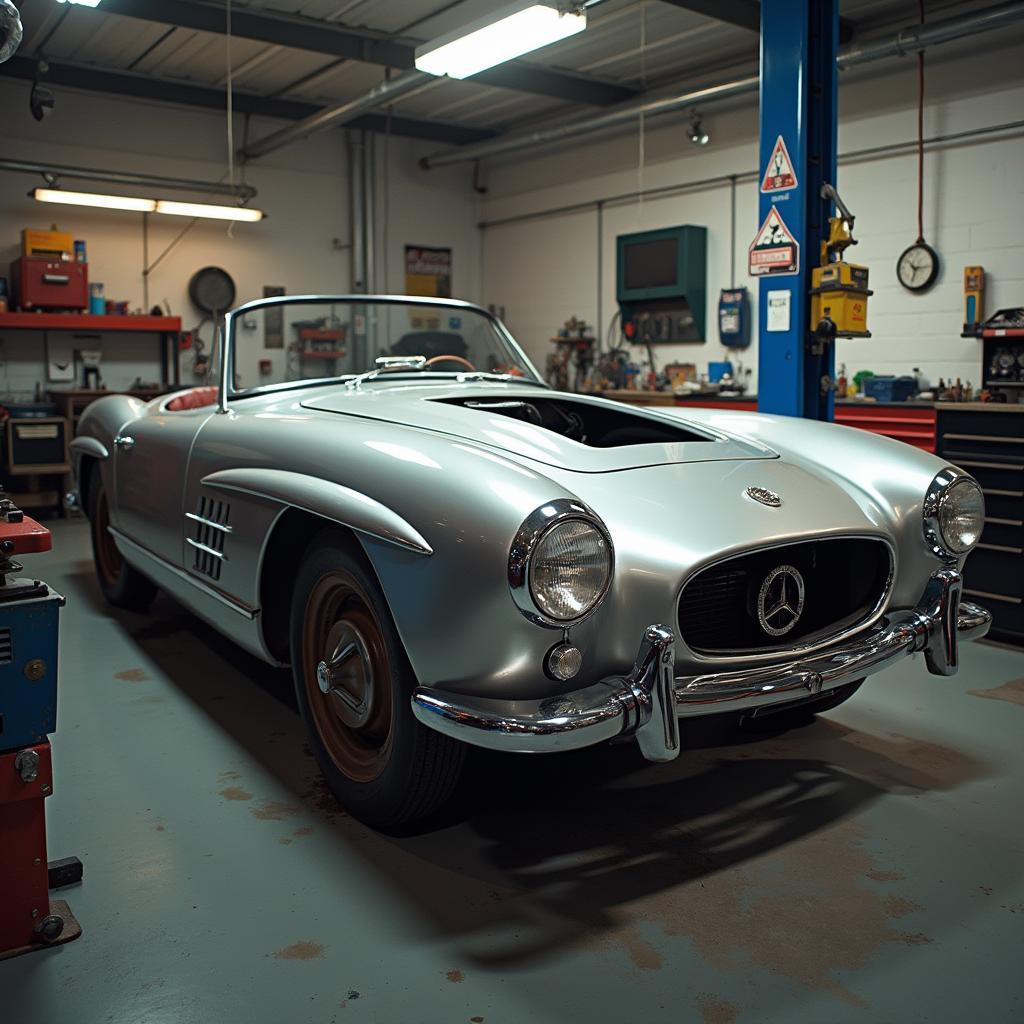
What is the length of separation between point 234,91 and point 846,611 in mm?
8289

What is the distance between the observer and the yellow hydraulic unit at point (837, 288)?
4.14 m

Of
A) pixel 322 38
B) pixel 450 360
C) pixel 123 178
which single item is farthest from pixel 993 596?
pixel 123 178

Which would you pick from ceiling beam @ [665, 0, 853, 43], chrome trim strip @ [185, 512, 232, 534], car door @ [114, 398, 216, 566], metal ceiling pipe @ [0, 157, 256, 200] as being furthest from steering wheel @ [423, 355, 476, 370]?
metal ceiling pipe @ [0, 157, 256, 200]

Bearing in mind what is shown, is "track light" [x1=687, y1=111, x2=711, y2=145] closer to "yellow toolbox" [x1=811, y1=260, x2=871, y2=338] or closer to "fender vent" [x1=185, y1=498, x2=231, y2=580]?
"yellow toolbox" [x1=811, y1=260, x2=871, y2=338]

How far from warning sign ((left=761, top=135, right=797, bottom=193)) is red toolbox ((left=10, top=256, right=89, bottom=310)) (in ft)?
18.5

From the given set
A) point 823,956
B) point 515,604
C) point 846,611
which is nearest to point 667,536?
point 515,604

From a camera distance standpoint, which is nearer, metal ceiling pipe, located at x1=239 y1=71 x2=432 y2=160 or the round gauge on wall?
the round gauge on wall

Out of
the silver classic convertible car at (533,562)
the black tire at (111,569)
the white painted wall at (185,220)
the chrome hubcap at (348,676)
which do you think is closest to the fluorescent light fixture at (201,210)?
the white painted wall at (185,220)

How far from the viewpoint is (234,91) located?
8.90 meters

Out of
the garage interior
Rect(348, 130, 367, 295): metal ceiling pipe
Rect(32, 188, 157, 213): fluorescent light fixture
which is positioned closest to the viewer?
the garage interior

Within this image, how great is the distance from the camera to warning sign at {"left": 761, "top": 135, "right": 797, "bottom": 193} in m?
4.26

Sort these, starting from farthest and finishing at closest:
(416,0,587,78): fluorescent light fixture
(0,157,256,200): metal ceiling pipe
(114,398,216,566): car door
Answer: (0,157,256,200): metal ceiling pipe, (416,0,587,78): fluorescent light fixture, (114,398,216,566): car door

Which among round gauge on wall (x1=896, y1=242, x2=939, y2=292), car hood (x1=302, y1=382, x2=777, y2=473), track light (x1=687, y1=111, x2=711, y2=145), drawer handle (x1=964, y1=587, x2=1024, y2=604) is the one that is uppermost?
track light (x1=687, y1=111, x2=711, y2=145)

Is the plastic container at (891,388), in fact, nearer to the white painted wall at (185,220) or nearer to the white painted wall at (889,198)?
the white painted wall at (889,198)
